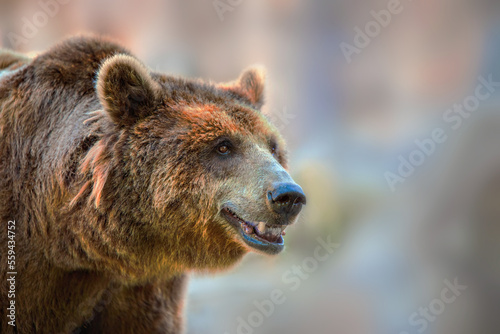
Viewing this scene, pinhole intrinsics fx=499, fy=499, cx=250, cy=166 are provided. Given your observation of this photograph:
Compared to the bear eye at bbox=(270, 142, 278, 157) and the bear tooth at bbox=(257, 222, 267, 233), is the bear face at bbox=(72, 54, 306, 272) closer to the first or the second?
the bear tooth at bbox=(257, 222, 267, 233)

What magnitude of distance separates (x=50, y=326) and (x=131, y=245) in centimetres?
88

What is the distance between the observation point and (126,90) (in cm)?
313

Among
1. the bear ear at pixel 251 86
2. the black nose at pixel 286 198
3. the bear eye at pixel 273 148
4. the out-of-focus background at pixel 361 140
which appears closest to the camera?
the black nose at pixel 286 198

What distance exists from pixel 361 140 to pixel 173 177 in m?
7.68

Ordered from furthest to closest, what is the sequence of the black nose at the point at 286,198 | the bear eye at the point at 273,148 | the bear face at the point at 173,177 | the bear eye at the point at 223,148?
the bear eye at the point at 273,148
the bear eye at the point at 223,148
the bear face at the point at 173,177
the black nose at the point at 286,198

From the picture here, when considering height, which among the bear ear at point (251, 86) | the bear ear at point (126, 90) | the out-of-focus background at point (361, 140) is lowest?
the out-of-focus background at point (361, 140)

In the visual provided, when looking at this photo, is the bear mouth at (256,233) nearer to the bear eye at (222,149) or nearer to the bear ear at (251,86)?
the bear eye at (222,149)

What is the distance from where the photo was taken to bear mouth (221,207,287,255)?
3.07m

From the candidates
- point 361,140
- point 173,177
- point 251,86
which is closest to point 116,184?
point 173,177

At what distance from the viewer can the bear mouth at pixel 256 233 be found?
10.1 ft

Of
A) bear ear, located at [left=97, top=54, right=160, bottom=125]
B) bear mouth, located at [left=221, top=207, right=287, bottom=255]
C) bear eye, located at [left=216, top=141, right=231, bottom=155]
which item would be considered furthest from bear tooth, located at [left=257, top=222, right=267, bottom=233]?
bear ear, located at [left=97, top=54, right=160, bottom=125]

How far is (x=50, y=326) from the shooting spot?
334 centimetres

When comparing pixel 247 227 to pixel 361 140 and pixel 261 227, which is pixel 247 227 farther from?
pixel 361 140

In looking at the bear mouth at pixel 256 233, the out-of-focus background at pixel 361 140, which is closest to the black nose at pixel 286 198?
the bear mouth at pixel 256 233
